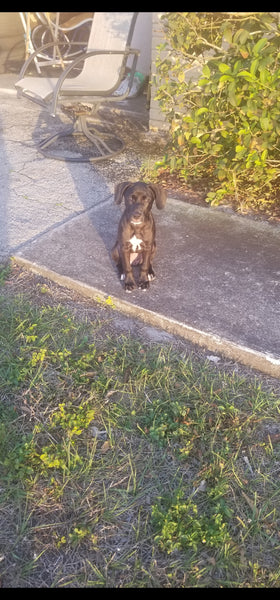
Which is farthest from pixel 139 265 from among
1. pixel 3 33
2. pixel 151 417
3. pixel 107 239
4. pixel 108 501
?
pixel 3 33

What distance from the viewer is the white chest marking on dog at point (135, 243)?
288cm

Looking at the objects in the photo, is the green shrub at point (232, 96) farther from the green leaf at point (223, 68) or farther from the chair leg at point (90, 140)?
the chair leg at point (90, 140)

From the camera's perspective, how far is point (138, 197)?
2746mm

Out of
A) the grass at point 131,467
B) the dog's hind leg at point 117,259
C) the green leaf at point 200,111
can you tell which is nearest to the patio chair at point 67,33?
the green leaf at point 200,111

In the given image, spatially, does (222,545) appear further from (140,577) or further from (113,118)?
(113,118)

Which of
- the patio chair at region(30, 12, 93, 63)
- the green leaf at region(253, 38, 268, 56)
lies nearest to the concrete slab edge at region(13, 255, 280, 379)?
the green leaf at region(253, 38, 268, 56)

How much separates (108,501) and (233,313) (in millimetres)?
1329

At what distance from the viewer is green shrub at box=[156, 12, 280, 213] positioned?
10.1 feet

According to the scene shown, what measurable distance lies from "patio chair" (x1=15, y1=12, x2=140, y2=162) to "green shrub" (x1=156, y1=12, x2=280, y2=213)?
3.84 ft

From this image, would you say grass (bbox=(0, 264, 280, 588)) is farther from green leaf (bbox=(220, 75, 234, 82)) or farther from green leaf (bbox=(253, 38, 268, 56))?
green leaf (bbox=(253, 38, 268, 56))

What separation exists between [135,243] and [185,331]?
0.63 m

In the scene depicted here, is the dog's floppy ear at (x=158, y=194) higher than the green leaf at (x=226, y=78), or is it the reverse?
the green leaf at (x=226, y=78)

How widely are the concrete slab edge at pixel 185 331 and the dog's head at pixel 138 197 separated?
0.52 meters

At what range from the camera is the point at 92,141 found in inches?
203
